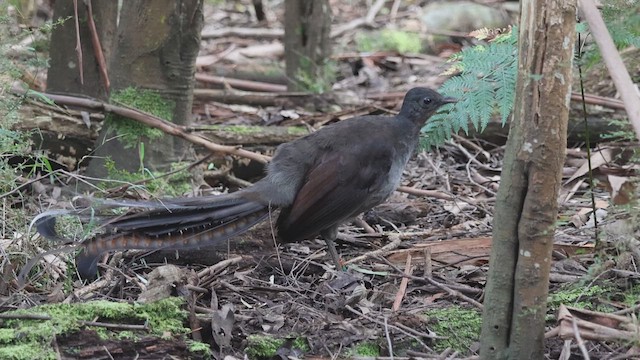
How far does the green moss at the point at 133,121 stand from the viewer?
5176 millimetres

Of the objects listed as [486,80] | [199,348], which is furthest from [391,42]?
[199,348]

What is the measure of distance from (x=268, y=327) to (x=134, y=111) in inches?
83.9

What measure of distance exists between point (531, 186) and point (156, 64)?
3.12 m

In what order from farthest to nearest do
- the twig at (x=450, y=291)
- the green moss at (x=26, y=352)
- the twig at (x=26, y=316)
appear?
the twig at (x=450, y=291)
the twig at (x=26, y=316)
the green moss at (x=26, y=352)

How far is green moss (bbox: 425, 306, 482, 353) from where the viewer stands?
3320 mm

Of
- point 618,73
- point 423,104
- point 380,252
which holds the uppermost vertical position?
point 618,73

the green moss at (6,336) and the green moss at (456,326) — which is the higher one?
the green moss at (6,336)

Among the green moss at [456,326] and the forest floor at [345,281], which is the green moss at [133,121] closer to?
the forest floor at [345,281]

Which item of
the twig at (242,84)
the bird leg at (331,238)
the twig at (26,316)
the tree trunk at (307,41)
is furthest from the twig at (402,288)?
the twig at (242,84)

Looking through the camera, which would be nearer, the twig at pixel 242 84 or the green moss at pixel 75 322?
the green moss at pixel 75 322

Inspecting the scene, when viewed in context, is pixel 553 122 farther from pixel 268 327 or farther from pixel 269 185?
pixel 269 185

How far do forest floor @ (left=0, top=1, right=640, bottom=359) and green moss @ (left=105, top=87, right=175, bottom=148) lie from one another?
456 millimetres

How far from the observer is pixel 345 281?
3859 millimetres

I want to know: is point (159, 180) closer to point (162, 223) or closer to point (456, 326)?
point (162, 223)
